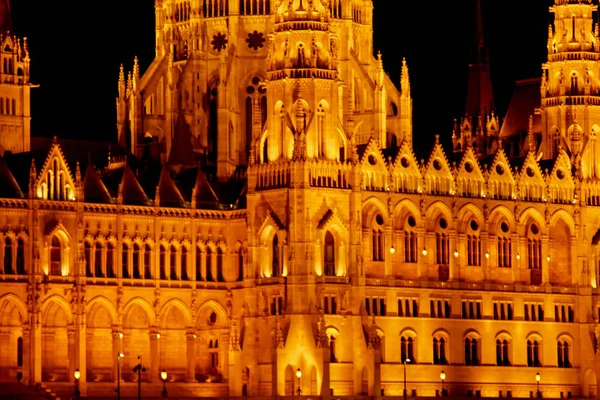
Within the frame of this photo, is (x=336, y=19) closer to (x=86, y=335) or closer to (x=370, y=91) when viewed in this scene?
(x=370, y=91)

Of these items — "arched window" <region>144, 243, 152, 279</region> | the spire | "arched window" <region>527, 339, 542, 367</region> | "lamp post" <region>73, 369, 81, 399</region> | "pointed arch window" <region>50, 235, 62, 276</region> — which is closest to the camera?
"lamp post" <region>73, 369, 81, 399</region>

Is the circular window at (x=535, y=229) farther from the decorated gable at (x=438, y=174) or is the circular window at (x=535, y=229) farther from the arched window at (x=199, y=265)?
the arched window at (x=199, y=265)

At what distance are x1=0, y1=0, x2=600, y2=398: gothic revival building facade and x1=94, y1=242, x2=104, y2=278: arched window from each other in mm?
170

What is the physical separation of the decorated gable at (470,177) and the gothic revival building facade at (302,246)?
0.14m

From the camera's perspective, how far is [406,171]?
16550 centimetres

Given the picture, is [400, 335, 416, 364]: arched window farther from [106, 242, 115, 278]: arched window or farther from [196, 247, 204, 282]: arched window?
[106, 242, 115, 278]: arched window

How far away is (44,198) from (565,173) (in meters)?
34.8

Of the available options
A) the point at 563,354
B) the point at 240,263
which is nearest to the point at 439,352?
the point at 563,354

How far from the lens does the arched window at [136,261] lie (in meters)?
163

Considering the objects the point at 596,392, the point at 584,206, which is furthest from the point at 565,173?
the point at 596,392

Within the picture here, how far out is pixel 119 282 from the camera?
161875 mm

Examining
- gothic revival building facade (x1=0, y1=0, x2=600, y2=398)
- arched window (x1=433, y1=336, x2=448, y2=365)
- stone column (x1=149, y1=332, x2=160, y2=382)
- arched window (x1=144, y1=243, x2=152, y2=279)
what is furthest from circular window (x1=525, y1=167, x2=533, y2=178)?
stone column (x1=149, y1=332, x2=160, y2=382)

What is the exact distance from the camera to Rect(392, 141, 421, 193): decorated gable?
165125 millimetres

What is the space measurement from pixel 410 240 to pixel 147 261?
53.0ft
